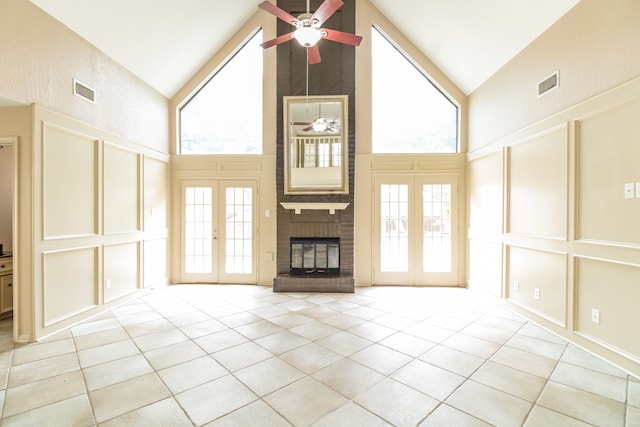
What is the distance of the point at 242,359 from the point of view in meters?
2.86

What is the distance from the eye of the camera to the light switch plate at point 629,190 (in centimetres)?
267

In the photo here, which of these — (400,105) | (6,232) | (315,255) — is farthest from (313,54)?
(6,232)

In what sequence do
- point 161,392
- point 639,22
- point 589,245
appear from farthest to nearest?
point 589,245 → point 639,22 → point 161,392

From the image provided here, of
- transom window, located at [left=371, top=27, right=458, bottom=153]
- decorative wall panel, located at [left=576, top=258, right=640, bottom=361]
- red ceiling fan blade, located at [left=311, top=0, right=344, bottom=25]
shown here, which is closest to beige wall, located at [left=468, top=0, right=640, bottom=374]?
decorative wall panel, located at [left=576, top=258, right=640, bottom=361]

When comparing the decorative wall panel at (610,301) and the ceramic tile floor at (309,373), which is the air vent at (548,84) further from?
the ceramic tile floor at (309,373)

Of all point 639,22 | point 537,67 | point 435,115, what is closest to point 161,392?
point 639,22

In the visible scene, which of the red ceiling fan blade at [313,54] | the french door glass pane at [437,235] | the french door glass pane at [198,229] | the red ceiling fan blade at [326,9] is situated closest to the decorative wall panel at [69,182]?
the french door glass pane at [198,229]

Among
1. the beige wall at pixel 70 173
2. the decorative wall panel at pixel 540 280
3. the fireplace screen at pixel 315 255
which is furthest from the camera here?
the fireplace screen at pixel 315 255

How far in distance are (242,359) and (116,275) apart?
2844 millimetres

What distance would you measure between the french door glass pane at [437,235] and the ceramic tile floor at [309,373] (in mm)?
1620

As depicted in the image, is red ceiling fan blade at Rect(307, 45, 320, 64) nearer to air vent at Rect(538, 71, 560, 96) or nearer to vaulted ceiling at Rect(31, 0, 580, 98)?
vaulted ceiling at Rect(31, 0, 580, 98)

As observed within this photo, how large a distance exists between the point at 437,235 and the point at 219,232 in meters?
4.19

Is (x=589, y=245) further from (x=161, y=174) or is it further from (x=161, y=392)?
(x=161, y=174)

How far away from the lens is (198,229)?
235 inches
